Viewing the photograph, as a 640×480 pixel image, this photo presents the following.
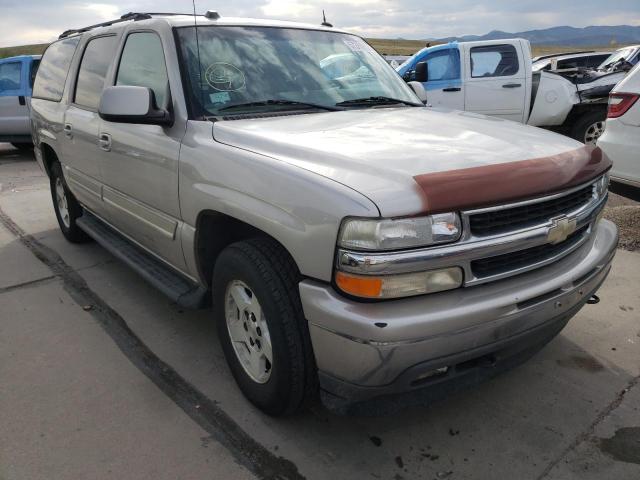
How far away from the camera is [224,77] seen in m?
2.97

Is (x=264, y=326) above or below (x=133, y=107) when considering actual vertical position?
below

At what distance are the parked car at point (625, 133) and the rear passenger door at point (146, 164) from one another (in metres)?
3.55

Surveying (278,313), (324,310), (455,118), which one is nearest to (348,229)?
(324,310)

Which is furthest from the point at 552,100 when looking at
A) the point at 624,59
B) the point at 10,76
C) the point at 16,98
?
the point at 10,76

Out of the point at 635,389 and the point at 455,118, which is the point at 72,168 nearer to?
the point at 455,118

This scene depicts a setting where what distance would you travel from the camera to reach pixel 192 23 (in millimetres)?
3143

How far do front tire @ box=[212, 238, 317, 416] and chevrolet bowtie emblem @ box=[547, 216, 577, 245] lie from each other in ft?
3.48

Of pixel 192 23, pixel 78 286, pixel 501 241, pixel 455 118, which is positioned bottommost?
pixel 78 286

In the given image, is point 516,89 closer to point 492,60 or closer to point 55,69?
point 492,60

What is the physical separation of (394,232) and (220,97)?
1.49 meters

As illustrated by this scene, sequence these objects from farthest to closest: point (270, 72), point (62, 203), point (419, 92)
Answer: point (62, 203) < point (419, 92) < point (270, 72)

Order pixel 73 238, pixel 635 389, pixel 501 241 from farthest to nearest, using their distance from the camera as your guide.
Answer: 1. pixel 73 238
2. pixel 635 389
3. pixel 501 241

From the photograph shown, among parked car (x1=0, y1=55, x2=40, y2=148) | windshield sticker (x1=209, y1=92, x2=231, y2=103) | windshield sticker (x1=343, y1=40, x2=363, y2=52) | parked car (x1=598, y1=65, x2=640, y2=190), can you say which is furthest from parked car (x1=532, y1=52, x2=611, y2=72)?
windshield sticker (x1=209, y1=92, x2=231, y2=103)

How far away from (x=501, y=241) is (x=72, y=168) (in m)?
3.78
